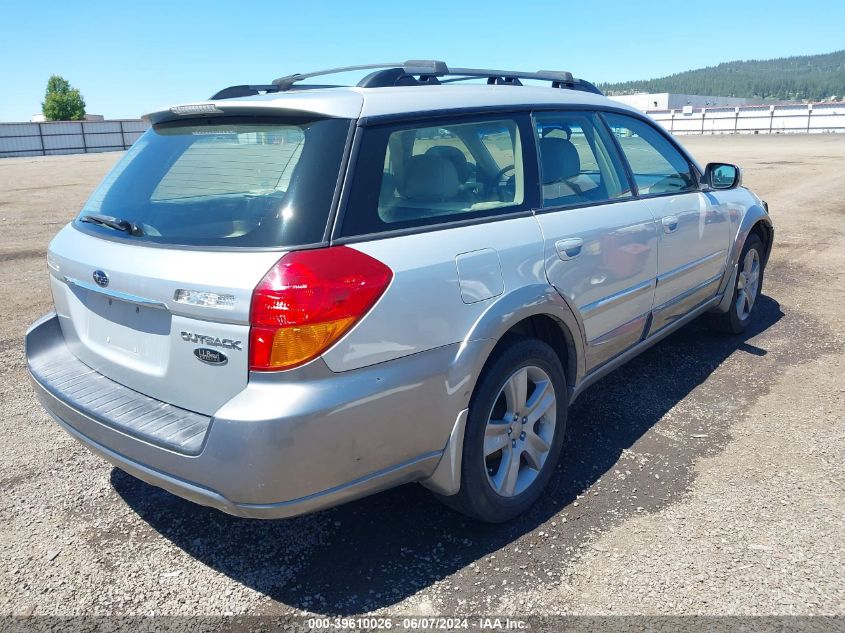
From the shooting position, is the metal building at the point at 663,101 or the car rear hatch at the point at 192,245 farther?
the metal building at the point at 663,101

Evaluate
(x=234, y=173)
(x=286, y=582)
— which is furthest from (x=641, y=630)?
(x=234, y=173)

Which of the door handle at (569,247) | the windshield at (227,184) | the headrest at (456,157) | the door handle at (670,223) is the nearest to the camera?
the windshield at (227,184)

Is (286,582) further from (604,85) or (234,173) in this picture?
(604,85)

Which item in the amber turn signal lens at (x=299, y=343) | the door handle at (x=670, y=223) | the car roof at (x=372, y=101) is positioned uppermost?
the car roof at (x=372, y=101)

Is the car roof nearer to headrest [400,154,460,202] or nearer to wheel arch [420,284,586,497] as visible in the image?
headrest [400,154,460,202]

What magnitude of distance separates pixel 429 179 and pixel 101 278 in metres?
1.31

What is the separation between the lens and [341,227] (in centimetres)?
227

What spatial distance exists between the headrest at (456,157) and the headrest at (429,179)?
2cm

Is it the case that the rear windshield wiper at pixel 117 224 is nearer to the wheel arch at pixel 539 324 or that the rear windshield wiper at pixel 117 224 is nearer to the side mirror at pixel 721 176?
the wheel arch at pixel 539 324

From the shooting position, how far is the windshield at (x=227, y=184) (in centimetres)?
226

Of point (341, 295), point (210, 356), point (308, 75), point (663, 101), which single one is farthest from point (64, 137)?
point (663, 101)

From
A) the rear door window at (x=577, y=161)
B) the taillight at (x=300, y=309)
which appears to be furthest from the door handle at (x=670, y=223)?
the taillight at (x=300, y=309)

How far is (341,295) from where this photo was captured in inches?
85.2

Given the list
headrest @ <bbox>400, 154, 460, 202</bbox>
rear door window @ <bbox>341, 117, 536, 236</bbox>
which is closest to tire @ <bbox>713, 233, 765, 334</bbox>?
rear door window @ <bbox>341, 117, 536, 236</bbox>
